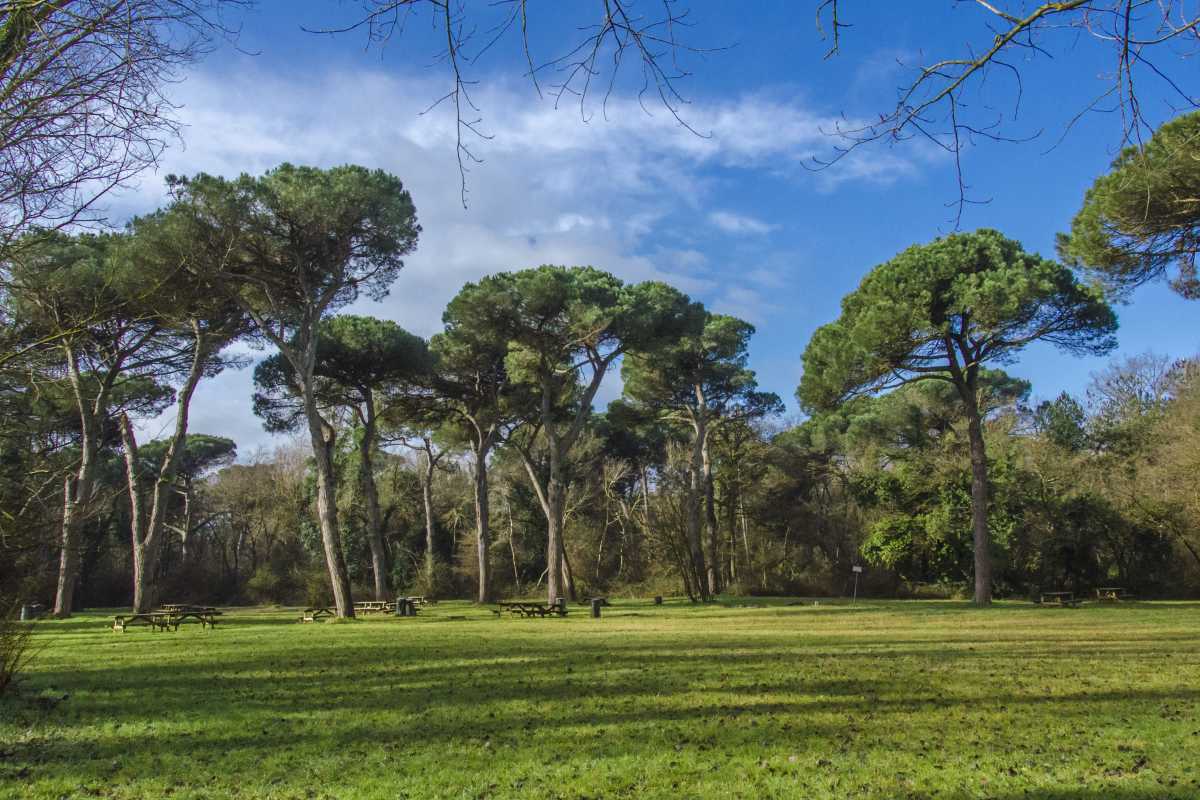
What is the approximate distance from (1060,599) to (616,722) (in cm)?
2217

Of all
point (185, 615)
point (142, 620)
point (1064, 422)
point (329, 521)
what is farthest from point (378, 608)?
point (1064, 422)

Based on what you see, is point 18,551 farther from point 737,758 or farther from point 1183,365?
point 1183,365

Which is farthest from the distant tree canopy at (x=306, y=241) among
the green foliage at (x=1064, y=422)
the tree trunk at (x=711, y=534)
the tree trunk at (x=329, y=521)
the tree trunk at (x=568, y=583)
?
the green foliage at (x=1064, y=422)

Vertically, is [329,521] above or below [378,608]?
above

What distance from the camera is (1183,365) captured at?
94.5 ft

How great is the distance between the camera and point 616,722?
5699mm

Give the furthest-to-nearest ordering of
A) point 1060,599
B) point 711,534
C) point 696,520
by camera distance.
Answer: point 711,534 < point 696,520 < point 1060,599

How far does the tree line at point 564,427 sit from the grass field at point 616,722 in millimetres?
1861

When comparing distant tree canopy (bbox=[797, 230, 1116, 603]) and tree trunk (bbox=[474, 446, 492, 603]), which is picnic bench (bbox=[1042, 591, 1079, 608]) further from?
tree trunk (bbox=[474, 446, 492, 603])

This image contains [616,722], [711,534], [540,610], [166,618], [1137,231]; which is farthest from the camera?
[711,534]

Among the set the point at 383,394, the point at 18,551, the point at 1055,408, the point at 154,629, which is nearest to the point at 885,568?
the point at 1055,408

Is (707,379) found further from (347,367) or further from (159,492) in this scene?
(159,492)

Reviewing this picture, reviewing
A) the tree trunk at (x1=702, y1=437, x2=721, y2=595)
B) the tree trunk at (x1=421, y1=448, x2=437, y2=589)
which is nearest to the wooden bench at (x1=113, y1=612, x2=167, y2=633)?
the tree trunk at (x1=421, y1=448, x2=437, y2=589)

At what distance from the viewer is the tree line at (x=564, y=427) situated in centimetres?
1554
